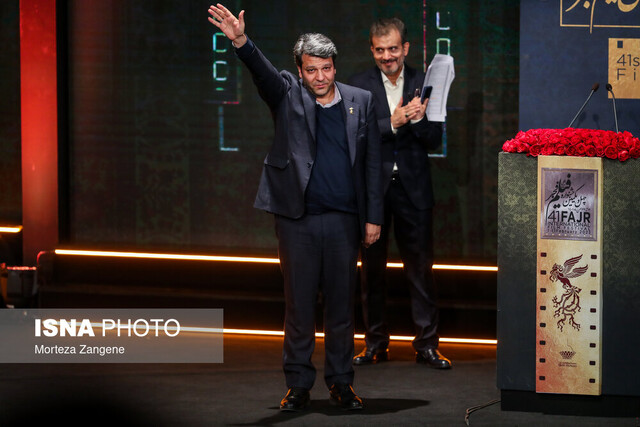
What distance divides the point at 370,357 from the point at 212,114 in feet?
6.84

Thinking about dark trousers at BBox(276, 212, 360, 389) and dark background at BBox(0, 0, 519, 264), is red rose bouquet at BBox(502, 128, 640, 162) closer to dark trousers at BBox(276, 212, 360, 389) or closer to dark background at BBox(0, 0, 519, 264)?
dark trousers at BBox(276, 212, 360, 389)

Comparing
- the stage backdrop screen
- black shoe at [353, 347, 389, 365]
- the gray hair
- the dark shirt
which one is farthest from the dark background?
the gray hair

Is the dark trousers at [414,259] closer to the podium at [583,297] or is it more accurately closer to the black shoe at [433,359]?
the black shoe at [433,359]

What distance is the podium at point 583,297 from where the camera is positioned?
4391 millimetres

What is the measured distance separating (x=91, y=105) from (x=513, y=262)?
3.47 m

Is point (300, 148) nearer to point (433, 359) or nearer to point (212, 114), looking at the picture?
point (433, 359)

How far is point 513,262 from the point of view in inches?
177

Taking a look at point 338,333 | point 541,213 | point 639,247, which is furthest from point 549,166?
point 338,333

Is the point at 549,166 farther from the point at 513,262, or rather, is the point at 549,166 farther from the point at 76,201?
the point at 76,201

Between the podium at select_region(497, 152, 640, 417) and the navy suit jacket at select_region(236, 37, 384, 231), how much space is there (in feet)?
1.93

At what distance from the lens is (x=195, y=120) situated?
673 centimetres

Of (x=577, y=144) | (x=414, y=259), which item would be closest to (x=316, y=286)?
(x=414, y=259)

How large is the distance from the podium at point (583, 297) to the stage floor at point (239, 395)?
0.33 feet

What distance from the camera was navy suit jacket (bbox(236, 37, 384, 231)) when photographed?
4480 mm
